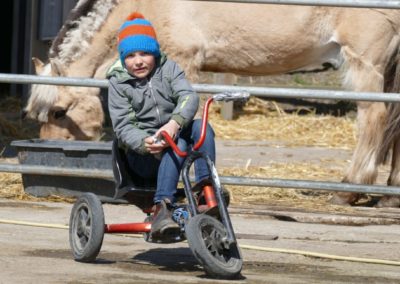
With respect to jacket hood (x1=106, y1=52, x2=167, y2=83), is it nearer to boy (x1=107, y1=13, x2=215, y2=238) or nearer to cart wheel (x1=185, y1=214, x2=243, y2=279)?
boy (x1=107, y1=13, x2=215, y2=238)

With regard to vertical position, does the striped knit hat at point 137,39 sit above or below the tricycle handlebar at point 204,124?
above

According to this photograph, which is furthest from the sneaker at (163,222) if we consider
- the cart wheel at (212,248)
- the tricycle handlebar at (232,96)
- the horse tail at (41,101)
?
the horse tail at (41,101)

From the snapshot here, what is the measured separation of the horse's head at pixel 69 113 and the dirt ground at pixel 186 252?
1.46 m

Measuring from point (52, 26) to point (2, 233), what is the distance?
6737 millimetres

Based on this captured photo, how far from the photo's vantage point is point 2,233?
5797 mm

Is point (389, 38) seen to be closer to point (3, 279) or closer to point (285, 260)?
point (285, 260)

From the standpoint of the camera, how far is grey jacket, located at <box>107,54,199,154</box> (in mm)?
5070

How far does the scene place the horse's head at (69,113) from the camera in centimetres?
826

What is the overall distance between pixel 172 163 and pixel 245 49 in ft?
11.2

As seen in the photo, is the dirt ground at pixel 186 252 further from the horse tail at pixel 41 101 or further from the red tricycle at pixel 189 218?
the horse tail at pixel 41 101

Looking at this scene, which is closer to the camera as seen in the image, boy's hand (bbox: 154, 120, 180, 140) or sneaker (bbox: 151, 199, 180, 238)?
sneaker (bbox: 151, 199, 180, 238)

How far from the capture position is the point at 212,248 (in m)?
4.62

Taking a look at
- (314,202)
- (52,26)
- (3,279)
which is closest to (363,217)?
(314,202)

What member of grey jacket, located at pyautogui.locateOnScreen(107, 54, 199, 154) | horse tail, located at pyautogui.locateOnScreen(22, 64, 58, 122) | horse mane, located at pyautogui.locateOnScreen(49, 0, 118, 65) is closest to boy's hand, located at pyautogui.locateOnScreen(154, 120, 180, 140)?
grey jacket, located at pyautogui.locateOnScreen(107, 54, 199, 154)
